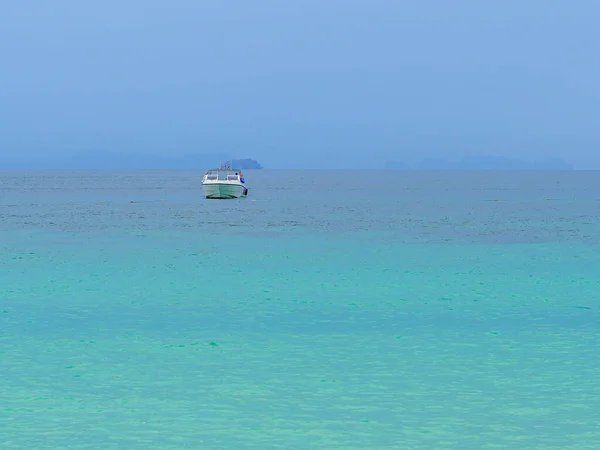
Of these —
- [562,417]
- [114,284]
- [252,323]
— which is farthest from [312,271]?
[562,417]

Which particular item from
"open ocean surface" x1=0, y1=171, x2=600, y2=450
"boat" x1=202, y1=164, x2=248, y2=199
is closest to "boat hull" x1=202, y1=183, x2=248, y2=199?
"boat" x1=202, y1=164, x2=248, y2=199

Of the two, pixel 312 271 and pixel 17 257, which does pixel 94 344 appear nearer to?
pixel 312 271

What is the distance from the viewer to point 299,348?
2012 cm

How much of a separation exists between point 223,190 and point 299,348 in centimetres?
7764

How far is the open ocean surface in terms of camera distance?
1395cm

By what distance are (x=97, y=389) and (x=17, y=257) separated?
85.1 ft

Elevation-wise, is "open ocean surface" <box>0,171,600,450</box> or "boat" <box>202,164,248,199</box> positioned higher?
"boat" <box>202,164,248,199</box>

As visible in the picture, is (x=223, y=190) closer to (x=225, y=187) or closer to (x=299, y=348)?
(x=225, y=187)

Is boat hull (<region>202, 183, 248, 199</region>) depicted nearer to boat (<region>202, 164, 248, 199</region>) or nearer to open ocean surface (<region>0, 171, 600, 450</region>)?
boat (<region>202, 164, 248, 199</region>)

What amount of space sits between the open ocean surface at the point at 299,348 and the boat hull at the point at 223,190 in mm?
50937

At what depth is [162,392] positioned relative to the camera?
53.0ft

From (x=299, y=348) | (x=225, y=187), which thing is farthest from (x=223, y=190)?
(x=299, y=348)

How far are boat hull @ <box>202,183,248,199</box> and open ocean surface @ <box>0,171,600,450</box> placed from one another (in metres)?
50.9

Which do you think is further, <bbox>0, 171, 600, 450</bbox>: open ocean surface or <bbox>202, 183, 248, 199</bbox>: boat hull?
<bbox>202, 183, 248, 199</bbox>: boat hull
